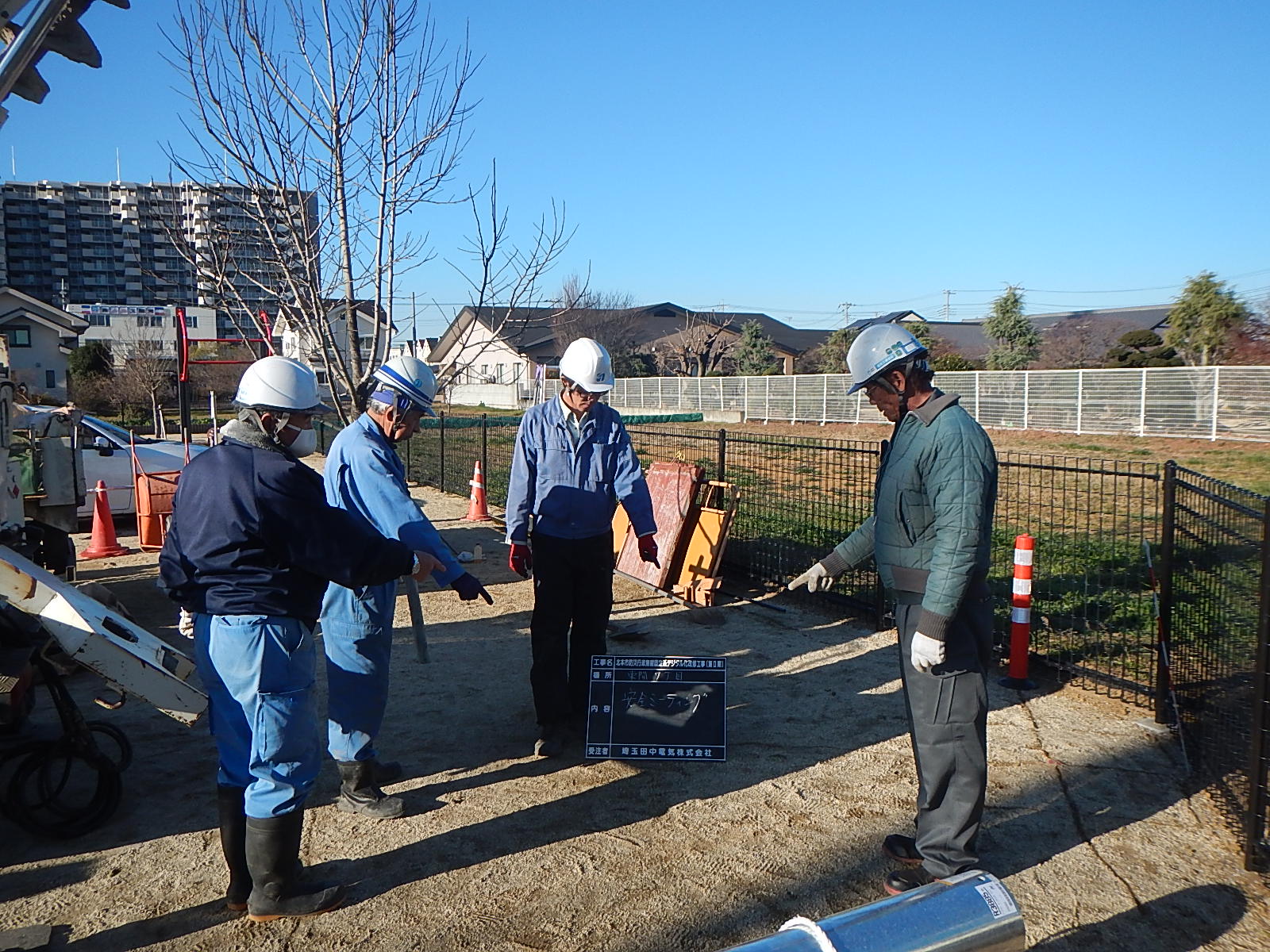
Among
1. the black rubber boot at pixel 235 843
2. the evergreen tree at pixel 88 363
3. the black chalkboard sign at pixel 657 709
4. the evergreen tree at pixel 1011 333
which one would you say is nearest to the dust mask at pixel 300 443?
the black rubber boot at pixel 235 843

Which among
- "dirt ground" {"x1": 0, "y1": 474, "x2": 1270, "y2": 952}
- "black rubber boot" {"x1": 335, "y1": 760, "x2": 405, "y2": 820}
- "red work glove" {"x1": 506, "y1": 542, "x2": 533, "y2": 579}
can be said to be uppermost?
"red work glove" {"x1": 506, "y1": 542, "x2": 533, "y2": 579}

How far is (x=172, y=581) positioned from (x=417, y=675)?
3.33 metres

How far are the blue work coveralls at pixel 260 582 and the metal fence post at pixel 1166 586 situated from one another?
4420 millimetres

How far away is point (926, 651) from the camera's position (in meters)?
3.45

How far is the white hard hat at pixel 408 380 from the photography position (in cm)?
447

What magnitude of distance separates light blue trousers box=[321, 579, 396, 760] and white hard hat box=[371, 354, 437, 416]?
0.88 meters

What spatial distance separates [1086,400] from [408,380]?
2671cm

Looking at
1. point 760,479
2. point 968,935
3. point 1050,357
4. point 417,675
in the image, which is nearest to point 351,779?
point 417,675

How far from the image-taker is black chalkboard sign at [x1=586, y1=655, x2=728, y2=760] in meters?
5.13

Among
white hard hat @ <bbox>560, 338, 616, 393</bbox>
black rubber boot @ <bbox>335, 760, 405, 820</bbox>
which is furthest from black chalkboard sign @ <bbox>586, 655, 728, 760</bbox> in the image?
white hard hat @ <bbox>560, 338, 616, 393</bbox>

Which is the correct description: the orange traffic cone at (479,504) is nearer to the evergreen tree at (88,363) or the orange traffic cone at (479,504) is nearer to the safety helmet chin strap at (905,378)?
the safety helmet chin strap at (905,378)

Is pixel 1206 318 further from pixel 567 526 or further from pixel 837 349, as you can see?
pixel 567 526

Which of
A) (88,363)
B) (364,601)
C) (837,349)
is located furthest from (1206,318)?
(88,363)

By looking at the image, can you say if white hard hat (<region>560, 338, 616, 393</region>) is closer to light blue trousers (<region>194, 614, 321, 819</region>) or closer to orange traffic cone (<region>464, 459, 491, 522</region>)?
light blue trousers (<region>194, 614, 321, 819</region>)
